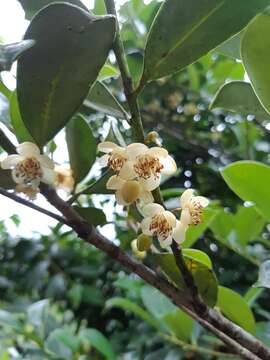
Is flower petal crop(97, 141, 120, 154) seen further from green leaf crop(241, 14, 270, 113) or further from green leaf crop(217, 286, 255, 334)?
green leaf crop(217, 286, 255, 334)

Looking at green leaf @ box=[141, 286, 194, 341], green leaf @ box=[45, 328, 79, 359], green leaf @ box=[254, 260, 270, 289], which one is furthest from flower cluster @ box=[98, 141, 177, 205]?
green leaf @ box=[45, 328, 79, 359]

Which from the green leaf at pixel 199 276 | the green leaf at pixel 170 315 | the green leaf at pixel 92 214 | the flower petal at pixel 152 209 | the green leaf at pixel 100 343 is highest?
the flower petal at pixel 152 209

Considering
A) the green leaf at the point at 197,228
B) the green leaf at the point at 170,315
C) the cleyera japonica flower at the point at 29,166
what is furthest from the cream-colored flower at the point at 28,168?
the green leaf at the point at 170,315

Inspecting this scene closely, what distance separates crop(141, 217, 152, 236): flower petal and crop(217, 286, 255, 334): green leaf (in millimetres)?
203

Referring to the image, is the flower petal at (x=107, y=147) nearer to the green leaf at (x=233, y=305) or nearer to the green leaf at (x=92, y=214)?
the green leaf at (x=92, y=214)

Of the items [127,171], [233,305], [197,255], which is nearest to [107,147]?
[127,171]

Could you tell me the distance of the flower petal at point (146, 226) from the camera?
44 centimetres

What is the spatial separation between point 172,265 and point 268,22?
20 centimetres

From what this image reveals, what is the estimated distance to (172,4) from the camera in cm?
43

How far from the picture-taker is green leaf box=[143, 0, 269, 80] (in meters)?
0.43

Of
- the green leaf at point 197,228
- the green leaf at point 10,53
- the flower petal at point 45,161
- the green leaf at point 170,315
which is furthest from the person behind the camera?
the green leaf at point 170,315

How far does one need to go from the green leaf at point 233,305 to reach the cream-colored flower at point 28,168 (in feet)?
0.89

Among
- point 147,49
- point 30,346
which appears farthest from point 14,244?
point 147,49

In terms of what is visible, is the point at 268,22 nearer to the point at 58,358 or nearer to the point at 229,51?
the point at 229,51
